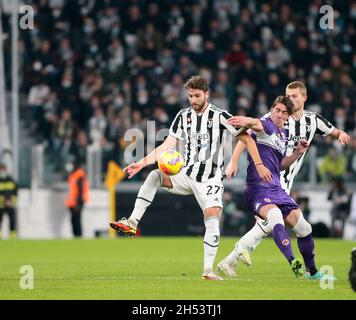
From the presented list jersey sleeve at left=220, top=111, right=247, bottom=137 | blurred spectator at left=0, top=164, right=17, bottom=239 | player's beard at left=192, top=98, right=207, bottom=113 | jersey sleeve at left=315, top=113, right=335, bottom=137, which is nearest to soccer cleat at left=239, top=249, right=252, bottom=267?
jersey sleeve at left=220, top=111, right=247, bottom=137

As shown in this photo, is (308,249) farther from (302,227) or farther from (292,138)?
(292,138)

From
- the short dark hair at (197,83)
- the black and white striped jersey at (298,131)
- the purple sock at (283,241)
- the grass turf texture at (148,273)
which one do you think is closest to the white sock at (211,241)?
the grass turf texture at (148,273)

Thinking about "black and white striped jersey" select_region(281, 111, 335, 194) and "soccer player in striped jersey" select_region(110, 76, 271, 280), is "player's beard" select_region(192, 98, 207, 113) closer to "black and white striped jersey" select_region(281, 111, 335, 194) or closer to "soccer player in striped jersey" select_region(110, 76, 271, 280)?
"soccer player in striped jersey" select_region(110, 76, 271, 280)

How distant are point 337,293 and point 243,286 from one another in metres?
1.08

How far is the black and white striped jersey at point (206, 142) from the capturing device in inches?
479

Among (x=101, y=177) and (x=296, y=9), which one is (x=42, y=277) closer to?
(x=101, y=177)

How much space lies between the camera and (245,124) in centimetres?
1169

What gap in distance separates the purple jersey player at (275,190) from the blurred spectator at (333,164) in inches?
514

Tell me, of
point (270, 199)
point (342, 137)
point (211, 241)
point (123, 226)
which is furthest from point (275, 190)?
point (123, 226)

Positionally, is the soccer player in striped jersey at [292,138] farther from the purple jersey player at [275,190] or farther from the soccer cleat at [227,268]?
the purple jersey player at [275,190]

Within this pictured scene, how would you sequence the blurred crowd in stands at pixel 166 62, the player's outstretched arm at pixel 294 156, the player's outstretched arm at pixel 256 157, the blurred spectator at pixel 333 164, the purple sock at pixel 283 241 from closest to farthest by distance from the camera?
1. the purple sock at pixel 283 241
2. the player's outstretched arm at pixel 256 157
3. the player's outstretched arm at pixel 294 156
4. the blurred spectator at pixel 333 164
5. the blurred crowd in stands at pixel 166 62

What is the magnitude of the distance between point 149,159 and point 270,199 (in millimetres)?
1393

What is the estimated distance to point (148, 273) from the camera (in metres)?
13.2
